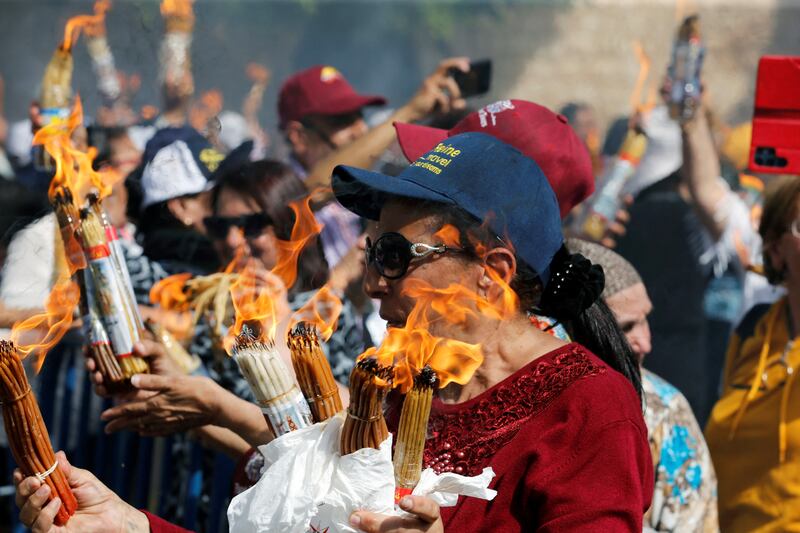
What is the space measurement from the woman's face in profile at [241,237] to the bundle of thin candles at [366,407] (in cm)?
206

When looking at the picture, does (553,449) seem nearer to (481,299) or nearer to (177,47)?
(481,299)

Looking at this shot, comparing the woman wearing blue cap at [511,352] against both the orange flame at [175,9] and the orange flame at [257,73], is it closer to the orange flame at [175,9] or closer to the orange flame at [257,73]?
the orange flame at [175,9]

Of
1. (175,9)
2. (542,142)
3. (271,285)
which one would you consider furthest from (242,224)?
(175,9)

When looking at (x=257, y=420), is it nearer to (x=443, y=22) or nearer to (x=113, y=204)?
(x=113, y=204)

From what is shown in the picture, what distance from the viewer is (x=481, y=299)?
2.48m

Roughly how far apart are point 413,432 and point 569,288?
24.8 inches

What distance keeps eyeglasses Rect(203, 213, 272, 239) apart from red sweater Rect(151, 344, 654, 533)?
1950 millimetres

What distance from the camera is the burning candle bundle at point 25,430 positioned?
220 centimetres

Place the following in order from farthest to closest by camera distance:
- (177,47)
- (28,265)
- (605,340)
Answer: (177,47), (28,265), (605,340)

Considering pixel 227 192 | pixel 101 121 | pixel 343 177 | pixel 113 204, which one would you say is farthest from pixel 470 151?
pixel 101 121

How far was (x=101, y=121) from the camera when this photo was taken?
21.3ft

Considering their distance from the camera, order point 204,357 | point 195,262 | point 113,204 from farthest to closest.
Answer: point 113,204
point 195,262
point 204,357

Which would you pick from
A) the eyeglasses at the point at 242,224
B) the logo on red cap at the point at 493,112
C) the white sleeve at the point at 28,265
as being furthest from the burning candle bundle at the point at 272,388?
the eyeglasses at the point at 242,224

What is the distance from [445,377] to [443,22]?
23.2 feet
